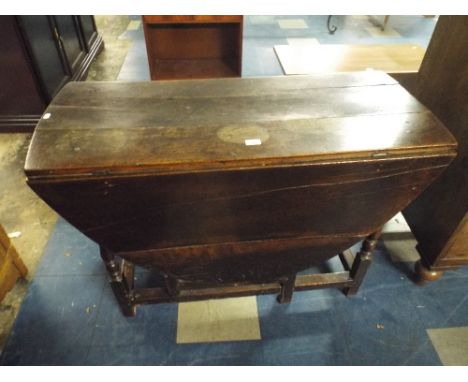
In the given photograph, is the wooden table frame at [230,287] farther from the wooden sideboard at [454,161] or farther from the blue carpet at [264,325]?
the wooden sideboard at [454,161]

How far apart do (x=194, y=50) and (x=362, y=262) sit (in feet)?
6.58

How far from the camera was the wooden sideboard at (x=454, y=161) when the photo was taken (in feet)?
3.62

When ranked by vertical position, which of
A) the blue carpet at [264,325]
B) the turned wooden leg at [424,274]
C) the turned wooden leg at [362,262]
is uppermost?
the turned wooden leg at [362,262]

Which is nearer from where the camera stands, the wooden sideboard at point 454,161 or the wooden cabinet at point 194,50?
the wooden sideboard at point 454,161

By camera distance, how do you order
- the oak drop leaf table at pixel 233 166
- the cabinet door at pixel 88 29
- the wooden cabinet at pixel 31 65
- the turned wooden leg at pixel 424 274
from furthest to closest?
1. the cabinet door at pixel 88 29
2. the wooden cabinet at pixel 31 65
3. the turned wooden leg at pixel 424 274
4. the oak drop leaf table at pixel 233 166

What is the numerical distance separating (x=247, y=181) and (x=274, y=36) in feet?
10.4

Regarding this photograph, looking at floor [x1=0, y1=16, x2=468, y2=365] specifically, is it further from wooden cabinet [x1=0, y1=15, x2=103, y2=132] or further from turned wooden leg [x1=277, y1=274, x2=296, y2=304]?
wooden cabinet [x1=0, y1=15, x2=103, y2=132]

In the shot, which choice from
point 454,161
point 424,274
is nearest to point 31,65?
point 454,161

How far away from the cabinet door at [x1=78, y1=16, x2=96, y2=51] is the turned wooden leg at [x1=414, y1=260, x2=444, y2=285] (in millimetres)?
2913

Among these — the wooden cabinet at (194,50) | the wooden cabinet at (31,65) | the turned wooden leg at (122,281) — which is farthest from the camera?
the wooden cabinet at (194,50)

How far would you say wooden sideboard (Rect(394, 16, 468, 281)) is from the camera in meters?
1.10

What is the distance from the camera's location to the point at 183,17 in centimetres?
205

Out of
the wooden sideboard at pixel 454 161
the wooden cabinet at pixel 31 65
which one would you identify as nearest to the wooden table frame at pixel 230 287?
the wooden sideboard at pixel 454 161

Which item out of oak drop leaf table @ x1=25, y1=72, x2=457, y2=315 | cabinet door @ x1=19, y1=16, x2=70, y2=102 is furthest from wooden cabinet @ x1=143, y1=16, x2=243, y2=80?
oak drop leaf table @ x1=25, y1=72, x2=457, y2=315
